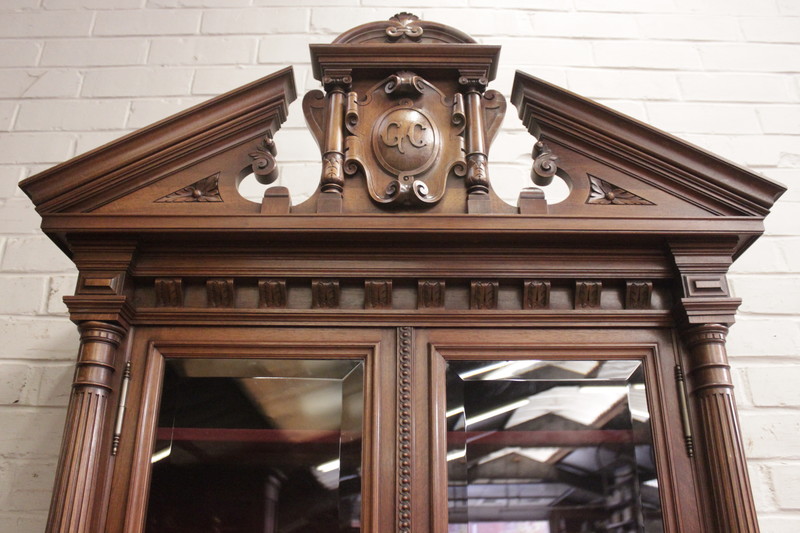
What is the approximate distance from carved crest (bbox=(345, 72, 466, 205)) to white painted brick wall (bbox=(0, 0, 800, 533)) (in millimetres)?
552

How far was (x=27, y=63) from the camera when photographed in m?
2.04

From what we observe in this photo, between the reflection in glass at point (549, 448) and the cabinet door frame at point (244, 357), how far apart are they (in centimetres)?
10

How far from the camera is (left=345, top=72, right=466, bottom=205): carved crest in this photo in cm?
126

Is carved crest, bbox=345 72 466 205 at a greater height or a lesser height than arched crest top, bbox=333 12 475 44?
lesser

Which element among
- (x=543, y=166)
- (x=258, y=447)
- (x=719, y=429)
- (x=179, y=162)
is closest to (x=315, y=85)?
(x=179, y=162)

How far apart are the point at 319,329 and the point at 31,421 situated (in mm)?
797

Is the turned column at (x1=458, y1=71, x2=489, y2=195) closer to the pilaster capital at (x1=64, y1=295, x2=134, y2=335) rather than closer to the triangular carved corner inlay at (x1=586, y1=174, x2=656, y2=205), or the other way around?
the triangular carved corner inlay at (x1=586, y1=174, x2=656, y2=205)

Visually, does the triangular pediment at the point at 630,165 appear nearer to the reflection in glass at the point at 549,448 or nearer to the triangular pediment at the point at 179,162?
the reflection in glass at the point at 549,448

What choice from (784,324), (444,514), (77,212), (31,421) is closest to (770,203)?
(784,324)

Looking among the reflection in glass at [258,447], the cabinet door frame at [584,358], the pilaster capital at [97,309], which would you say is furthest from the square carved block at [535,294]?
the pilaster capital at [97,309]

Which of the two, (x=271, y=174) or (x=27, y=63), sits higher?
(x=27, y=63)

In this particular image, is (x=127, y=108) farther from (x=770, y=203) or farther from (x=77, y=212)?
(x=770, y=203)

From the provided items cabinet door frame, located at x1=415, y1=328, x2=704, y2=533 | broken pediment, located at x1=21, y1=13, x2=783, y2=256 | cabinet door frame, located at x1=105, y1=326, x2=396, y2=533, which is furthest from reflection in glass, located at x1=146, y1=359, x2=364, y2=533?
broken pediment, located at x1=21, y1=13, x2=783, y2=256

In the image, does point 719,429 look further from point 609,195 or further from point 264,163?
point 264,163
